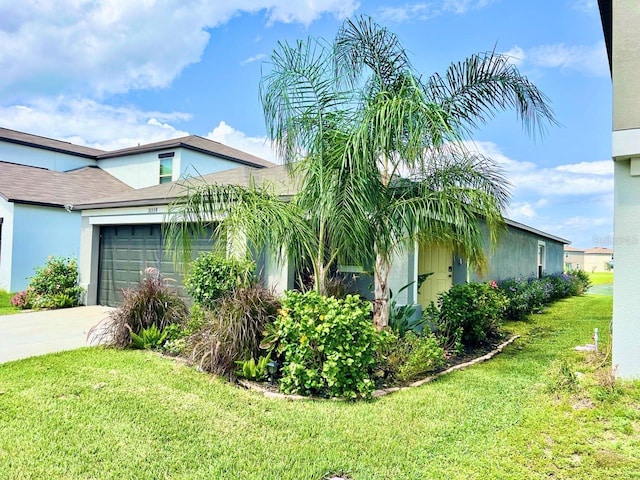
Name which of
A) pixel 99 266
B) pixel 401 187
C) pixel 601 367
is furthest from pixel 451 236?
pixel 99 266

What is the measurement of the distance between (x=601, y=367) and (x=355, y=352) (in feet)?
11.7

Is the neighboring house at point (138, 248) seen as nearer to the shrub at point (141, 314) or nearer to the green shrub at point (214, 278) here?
the shrub at point (141, 314)

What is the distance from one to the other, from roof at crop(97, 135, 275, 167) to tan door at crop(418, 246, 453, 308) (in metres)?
13.9

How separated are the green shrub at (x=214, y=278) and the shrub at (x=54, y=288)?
6.90 m

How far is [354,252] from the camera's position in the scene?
20.6ft

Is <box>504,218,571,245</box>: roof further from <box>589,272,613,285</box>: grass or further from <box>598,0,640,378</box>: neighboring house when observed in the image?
<box>589,272,613,285</box>: grass

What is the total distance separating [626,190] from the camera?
5.39 meters

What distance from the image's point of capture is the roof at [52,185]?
15757 millimetres

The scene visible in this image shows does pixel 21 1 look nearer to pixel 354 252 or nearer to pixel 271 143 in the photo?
pixel 271 143

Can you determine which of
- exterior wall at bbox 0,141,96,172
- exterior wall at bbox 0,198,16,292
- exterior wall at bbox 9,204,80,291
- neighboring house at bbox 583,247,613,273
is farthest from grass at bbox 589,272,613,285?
exterior wall at bbox 0,141,96,172

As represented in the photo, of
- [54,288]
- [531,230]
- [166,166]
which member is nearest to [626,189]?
[531,230]

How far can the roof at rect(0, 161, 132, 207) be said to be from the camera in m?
15.8

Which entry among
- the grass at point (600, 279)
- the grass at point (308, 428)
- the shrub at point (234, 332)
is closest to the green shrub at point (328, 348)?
the grass at point (308, 428)

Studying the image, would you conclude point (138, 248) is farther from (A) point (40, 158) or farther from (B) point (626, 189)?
(A) point (40, 158)
